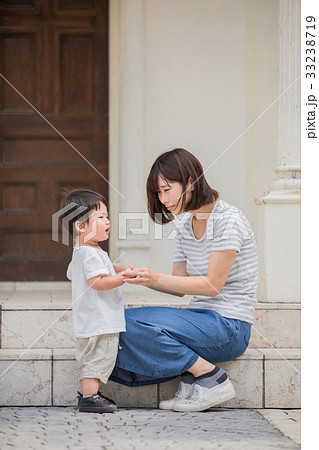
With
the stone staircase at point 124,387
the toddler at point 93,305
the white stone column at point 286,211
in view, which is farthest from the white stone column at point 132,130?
the toddler at point 93,305

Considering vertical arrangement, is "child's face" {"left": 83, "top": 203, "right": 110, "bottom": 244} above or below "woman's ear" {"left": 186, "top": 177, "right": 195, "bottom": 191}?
→ below

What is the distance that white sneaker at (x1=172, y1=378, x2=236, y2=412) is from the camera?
2906 mm

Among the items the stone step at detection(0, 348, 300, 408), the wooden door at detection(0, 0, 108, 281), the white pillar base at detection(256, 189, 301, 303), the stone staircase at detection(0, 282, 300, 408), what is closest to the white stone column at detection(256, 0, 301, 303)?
the white pillar base at detection(256, 189, 301, 303)

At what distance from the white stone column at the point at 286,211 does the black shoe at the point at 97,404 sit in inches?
47.4

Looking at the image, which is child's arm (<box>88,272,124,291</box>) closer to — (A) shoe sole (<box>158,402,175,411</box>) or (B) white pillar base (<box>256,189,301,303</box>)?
Answer: (A) shoe sole (<box>158,402,175,411</box>)

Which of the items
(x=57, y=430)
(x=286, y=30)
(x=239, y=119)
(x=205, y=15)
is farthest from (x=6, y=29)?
(x=57, y=430)

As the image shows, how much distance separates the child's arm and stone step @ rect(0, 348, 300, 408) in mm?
442

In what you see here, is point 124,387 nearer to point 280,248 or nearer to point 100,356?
point 100,356

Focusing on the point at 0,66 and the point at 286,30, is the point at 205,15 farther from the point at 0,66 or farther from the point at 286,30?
the point at 0,66

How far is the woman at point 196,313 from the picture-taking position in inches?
115

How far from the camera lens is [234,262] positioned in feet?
10.00

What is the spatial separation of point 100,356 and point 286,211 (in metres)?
1.44

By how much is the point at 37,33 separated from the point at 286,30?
1.90m

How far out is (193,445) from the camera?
237 cm
